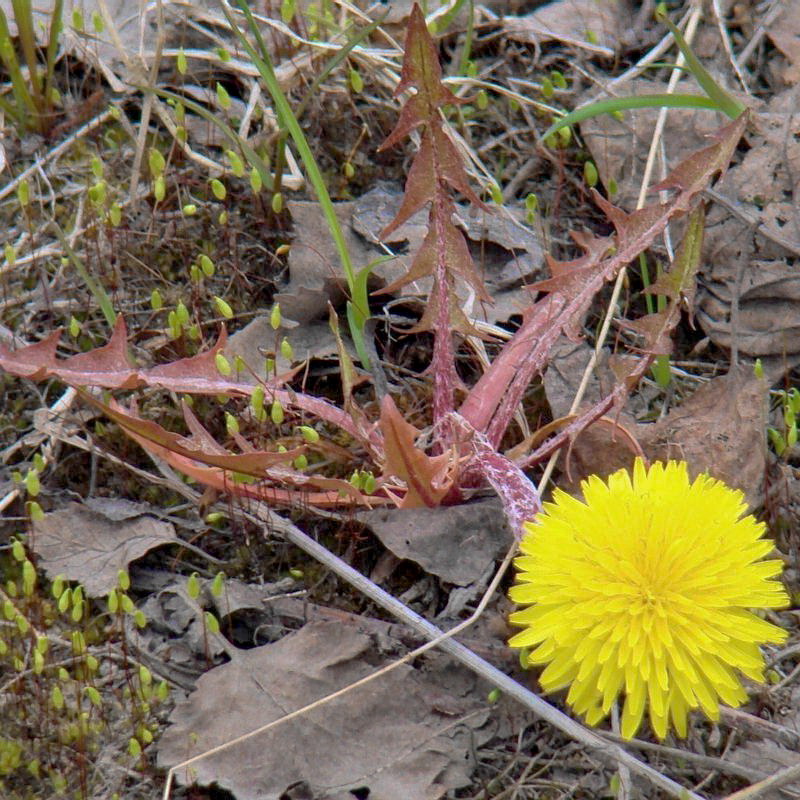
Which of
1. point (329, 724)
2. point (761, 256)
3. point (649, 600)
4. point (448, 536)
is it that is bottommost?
point (329, 724)

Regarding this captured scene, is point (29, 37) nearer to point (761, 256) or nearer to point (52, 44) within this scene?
point (52, 44)

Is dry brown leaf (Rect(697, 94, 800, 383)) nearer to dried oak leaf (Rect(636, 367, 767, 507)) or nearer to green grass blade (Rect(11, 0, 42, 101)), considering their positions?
dried oak leaf (Rect(636, 367, 767, 507))

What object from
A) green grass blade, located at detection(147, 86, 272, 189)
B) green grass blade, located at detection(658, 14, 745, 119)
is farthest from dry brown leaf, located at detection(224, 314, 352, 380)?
green grass blade, located at detection(658, 14, 745, 119)

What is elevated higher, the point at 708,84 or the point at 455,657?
the point at 708,84

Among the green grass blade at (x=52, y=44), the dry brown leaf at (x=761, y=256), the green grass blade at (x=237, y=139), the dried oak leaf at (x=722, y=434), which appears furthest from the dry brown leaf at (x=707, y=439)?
the green grass blade at (x=52, y=44)

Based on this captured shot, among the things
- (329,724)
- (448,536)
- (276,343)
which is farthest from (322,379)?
(329,724)

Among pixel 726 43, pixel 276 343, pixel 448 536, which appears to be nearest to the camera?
pixel 448 536

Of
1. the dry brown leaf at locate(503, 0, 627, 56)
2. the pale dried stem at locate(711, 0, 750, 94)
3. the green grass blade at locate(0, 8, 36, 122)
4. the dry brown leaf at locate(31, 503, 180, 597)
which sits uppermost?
the green grass blade at locate(0, 8, 36, 122)
